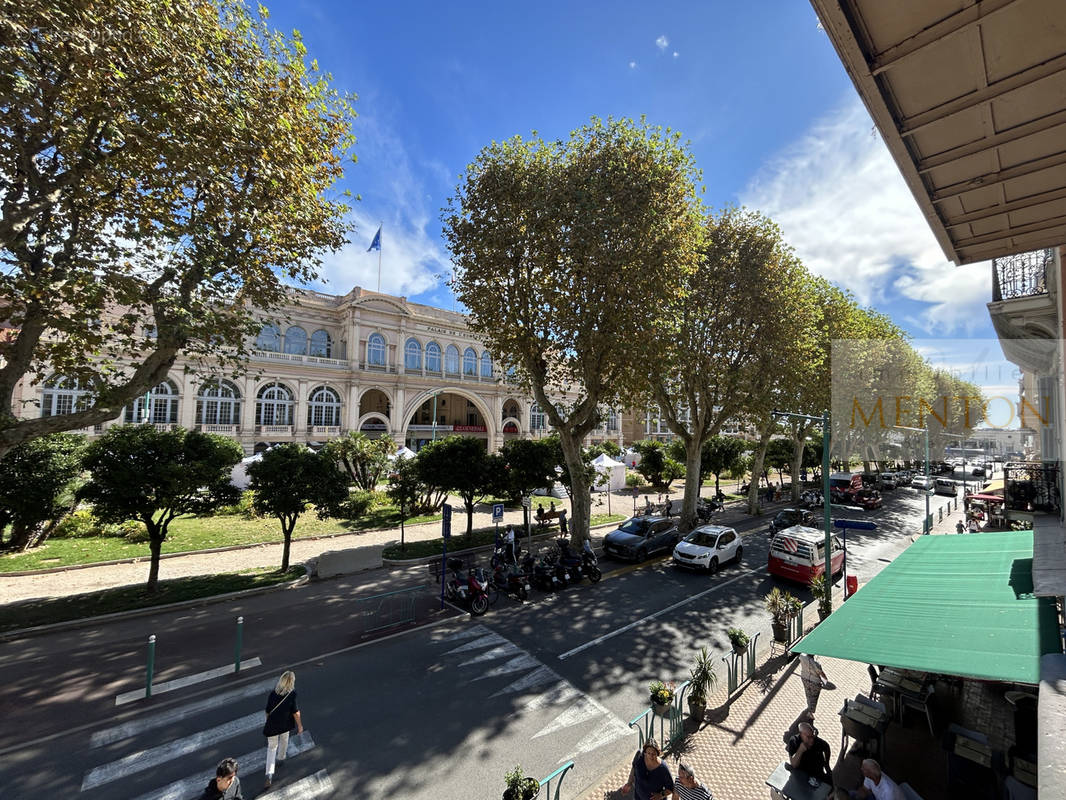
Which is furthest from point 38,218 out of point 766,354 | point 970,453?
point 970,453

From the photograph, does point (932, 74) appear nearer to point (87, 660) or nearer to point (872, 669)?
point (872, 669)

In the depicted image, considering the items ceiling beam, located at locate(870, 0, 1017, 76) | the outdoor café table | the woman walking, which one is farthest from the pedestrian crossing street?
ceiling beam, located at locate(870, 0, 1017, 76)

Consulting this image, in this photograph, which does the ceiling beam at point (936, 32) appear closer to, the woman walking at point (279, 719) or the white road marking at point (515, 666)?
the woman walking at point (279, 719)

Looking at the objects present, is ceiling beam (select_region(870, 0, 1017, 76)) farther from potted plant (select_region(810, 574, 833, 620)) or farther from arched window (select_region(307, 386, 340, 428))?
arched window (select_region(307, 386, 340, 428))

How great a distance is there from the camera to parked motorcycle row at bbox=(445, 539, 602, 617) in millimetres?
12211

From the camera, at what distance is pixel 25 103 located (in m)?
7.80

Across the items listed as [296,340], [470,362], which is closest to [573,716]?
[296,340]

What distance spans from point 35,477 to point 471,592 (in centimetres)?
1276

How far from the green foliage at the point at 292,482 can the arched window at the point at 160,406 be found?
1230 inches

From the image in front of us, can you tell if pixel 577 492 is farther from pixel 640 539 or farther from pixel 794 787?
pixel 794 787

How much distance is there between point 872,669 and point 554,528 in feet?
52.3

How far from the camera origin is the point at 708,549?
16000 mm

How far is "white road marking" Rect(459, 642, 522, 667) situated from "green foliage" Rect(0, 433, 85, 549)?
1295cm

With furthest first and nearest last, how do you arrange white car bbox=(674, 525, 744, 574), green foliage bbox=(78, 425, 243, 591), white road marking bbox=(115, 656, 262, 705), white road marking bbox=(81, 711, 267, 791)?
white car bbox=(674, 525, 744, 574)
green foliage bbox=(78, 425, 243, 591)
white road marking bbox=(115, 656, 262, 705)
white road marking bbox=(81, 711, 267, 791)
